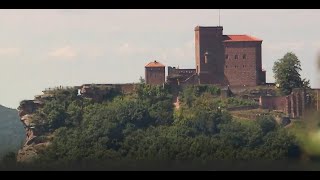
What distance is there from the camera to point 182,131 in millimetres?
29703

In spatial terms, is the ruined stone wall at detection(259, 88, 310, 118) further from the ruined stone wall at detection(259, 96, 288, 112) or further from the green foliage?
the green foliage

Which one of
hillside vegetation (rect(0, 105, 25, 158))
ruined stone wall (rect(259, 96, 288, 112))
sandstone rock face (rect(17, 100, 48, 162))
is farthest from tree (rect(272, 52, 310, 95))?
hillside vegetation (rect(0, 105, 25, 158))

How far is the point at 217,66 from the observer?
3253 cm

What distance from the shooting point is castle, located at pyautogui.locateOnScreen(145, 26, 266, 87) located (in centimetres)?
3219

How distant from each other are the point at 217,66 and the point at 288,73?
106 inches

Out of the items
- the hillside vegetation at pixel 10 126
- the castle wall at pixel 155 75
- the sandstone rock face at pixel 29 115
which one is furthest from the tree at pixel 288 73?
the hillside vegetation at pixel 10 126

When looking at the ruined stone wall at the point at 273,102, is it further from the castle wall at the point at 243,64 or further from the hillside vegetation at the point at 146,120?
the castle wall at the point at 243,64

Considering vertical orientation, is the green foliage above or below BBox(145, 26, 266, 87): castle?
below

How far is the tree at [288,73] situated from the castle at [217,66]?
105 centimetres

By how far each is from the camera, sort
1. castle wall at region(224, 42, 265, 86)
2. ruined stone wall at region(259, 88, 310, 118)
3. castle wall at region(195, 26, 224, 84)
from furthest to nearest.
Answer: castle wall at region(195, 26, 224, 84), castle wall at region(224, 42, 265, 86), ruined stone wall at region(259, 88, 310, 118)

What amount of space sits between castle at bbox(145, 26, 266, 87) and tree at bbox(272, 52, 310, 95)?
1.05 metres

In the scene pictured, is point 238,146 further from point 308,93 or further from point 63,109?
point 63,109
